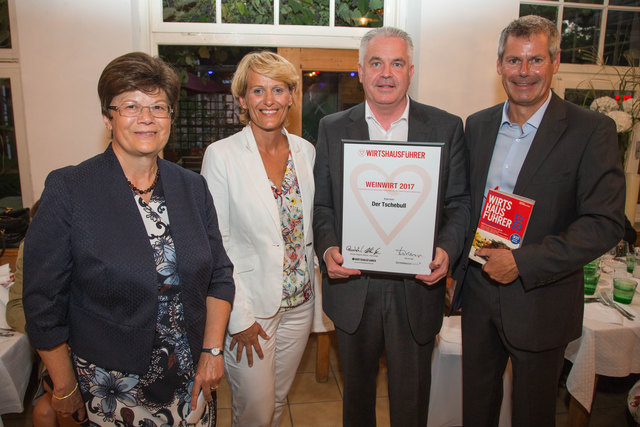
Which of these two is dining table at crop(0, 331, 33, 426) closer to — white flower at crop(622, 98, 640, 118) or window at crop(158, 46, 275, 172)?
window at crop(158, 46, 275, 172)

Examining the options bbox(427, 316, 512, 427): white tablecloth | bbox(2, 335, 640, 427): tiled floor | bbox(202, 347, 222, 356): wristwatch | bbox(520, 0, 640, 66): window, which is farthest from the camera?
bbox(520, 0, 640, 66): window

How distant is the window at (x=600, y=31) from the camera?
401 centimetres

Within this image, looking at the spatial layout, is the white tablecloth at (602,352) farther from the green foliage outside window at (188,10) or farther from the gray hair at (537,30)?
the green foliage outside window at (188,10)

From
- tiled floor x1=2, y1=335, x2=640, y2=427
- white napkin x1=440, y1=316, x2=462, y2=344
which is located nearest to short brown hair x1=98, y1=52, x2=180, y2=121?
white napkin x1=440, y1=316, x2=462, y2=344

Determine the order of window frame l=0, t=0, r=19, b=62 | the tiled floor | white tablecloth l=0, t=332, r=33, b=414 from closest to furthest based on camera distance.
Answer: white tablecloth l=0, t=332, r=33, b=414, the tiled floor, window frame l=0, t=0, r=19, b=62

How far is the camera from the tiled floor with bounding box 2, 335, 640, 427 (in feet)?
8.75

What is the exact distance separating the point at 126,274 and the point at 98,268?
8cm

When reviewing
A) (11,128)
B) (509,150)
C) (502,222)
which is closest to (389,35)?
(509,150)

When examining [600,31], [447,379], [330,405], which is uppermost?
[600,31]

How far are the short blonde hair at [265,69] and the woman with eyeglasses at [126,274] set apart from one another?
499mm

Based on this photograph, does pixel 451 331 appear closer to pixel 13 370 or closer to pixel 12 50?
pixel 13 370

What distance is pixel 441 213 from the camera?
1733 mm

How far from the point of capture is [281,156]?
2.00 meters
